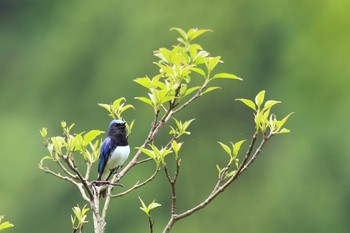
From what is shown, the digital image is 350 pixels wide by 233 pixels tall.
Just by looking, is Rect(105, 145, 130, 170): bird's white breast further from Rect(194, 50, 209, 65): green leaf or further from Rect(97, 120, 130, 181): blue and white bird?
Rect(194, 50, 209, 65): green leaf

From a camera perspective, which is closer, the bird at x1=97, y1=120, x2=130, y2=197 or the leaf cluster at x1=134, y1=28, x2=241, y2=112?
the leaf cluster at x1=134, y1=28, x2=241, y2=112

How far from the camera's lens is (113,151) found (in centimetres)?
317

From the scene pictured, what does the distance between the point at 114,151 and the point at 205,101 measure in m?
14.1

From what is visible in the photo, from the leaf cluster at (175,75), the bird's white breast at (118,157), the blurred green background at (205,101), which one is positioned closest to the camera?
the leaf cluster at (175,75)

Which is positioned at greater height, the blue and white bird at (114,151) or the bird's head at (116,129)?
the bird's head at (116,129)

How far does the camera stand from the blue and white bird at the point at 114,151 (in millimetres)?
3088

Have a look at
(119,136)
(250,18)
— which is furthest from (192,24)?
(119,136)

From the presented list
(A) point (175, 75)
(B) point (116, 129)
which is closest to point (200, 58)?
(A) point (175, 75)

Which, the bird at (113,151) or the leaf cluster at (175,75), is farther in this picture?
the bird at (113,151)

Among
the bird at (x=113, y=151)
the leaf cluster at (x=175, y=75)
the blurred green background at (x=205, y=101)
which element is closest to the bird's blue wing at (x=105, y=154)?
the bird at (x=113, y=151)

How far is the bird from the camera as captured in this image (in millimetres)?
3088

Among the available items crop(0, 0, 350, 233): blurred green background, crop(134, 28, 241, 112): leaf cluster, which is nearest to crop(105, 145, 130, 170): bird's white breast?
crop(134, 28, 241, 112): leaf cluster

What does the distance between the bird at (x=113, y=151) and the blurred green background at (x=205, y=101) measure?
11.3 meters

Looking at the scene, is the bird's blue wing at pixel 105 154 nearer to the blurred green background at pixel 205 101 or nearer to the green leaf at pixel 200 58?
the green leaf at pixel 200 58
